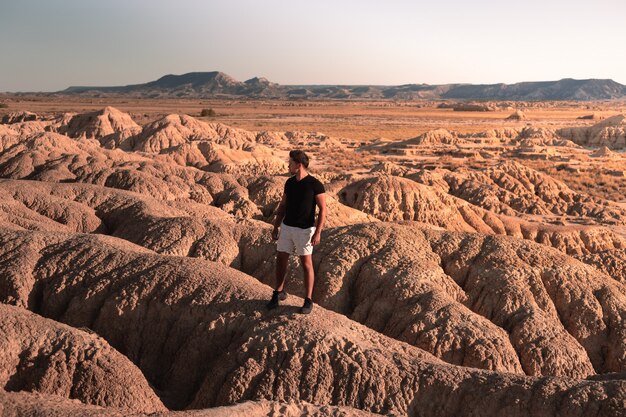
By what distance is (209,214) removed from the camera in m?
17.5

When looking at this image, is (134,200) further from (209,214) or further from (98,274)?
(98,274)

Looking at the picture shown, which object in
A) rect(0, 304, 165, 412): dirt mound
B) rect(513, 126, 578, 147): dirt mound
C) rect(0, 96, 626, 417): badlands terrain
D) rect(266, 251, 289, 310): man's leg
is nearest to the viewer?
rect(0, 96, 626, 417): badlands terrain

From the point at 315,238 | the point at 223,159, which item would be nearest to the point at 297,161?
the point at 315,238

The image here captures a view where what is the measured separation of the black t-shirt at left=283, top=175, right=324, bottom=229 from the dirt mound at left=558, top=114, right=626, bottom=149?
64320mm

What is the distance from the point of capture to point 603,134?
2638 inches

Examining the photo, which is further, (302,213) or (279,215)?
(279,215)

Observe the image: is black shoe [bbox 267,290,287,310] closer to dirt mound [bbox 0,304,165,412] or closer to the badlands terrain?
the badlands terrain

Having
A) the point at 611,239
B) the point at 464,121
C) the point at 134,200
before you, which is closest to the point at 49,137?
the point at 134,200

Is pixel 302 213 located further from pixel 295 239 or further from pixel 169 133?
pixel 169 133

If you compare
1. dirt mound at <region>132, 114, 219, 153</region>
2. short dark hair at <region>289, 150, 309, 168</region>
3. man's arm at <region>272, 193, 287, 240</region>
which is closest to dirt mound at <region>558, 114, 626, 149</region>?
dirt mound at <region>132, 114, 219, 153</region>

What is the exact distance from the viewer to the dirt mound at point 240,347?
6.84 m

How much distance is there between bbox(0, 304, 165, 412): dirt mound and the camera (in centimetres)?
718

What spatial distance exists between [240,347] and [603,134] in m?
66.2

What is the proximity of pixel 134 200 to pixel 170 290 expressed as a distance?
322 inches
